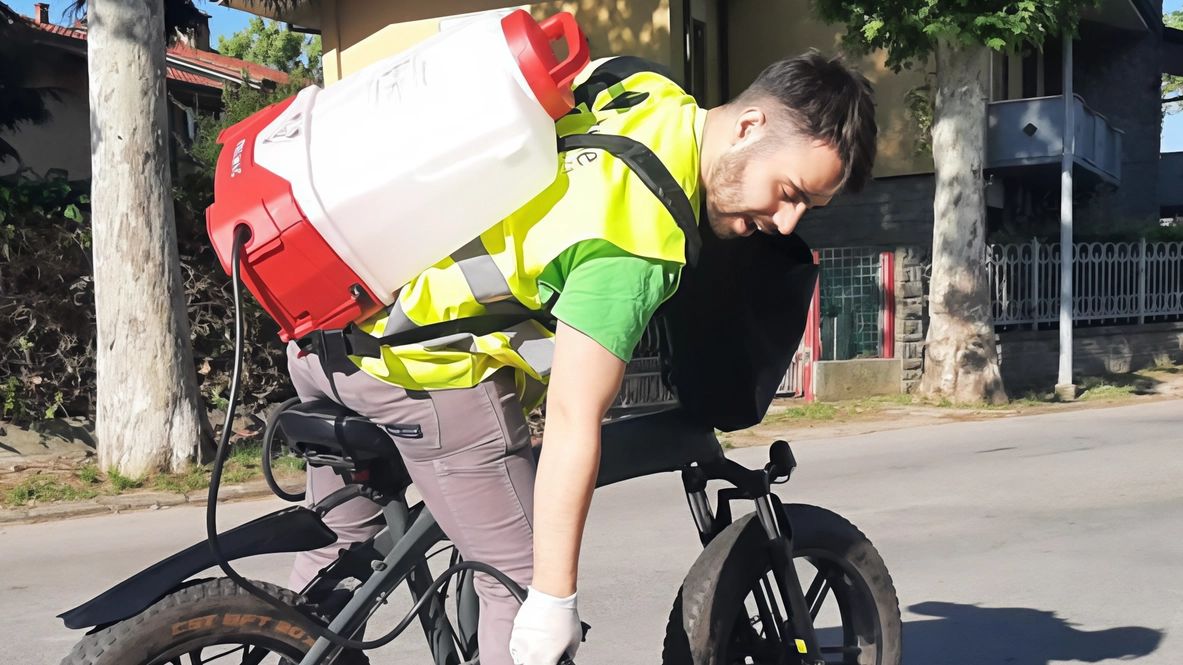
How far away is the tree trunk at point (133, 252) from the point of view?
7488mm

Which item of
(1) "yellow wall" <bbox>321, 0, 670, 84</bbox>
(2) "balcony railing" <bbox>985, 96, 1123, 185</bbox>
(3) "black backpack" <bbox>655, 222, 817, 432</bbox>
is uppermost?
(1) "yellow wall" <bbox>321, 0, 670, 84</bbox>

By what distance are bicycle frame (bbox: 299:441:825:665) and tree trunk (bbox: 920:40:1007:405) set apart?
10.1 meters

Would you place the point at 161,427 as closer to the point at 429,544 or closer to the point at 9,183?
the point at 9,183

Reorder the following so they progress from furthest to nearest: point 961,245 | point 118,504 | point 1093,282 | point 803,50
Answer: point 803,50 < point 1093,282 < point 961,245 < point 118,504

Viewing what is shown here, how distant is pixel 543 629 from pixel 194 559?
2.38ft

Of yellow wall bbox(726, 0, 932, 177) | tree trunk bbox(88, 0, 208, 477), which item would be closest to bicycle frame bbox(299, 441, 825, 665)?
tree trunk bbox(88, 0, 208, 477)

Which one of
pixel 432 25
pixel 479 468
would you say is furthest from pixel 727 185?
pixel 432 25

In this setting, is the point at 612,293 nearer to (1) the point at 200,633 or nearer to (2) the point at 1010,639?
(1) the point at 200,633

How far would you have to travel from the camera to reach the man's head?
2049mm

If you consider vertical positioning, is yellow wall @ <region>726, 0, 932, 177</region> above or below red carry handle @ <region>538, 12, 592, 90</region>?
above

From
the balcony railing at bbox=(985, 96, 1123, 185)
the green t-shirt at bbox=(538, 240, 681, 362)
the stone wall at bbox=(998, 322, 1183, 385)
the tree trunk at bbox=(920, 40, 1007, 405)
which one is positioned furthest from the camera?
the balcony railing at bbox=(985, 96, 1123, 185)

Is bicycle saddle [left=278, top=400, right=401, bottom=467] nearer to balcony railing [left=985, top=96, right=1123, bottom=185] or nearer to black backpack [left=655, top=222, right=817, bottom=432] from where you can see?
black backpack [left=655, top=222, right=817, bottom=432]

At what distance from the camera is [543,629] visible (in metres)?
1.93

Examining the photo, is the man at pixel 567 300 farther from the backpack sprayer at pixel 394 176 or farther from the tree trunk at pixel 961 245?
the tree trunk at pixel 961 245
